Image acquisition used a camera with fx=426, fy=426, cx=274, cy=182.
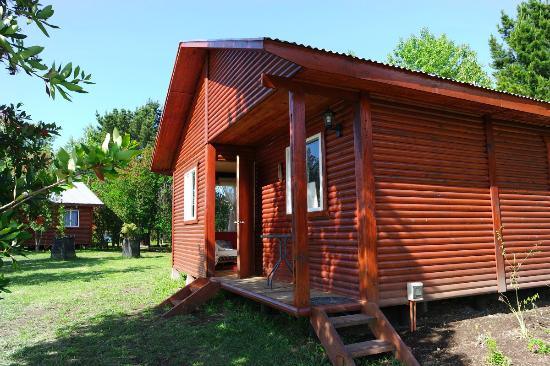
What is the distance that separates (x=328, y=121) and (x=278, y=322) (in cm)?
302

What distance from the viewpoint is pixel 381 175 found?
5672 millimetres

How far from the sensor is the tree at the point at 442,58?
127 ft

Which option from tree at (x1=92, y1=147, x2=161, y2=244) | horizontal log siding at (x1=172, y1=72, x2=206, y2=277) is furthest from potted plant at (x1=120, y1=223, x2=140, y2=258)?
horizontal log siding at (x1=172, y1=72, x2=206, y2=277)

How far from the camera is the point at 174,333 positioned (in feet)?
20.1

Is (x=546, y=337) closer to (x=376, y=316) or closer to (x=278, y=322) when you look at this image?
(x=376, y=316)

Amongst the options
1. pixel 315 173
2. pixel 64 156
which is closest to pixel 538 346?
pixel 315 173

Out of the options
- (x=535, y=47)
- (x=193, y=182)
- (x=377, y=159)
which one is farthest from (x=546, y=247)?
(x=535, y=47)

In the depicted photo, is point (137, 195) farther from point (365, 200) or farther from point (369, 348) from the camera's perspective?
point (369, 348)

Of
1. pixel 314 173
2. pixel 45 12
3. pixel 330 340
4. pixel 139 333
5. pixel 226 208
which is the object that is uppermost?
pixel 45 12

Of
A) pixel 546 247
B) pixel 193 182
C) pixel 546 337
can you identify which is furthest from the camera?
pixel 193 182

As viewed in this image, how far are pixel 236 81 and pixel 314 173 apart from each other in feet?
6.96

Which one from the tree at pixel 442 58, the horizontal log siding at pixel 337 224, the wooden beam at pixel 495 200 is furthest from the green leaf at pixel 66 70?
the tree at pixel 442 58

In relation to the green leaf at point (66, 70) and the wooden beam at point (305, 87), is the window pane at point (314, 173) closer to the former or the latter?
the wooden beam at point (305, 87)

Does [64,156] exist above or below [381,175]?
below
